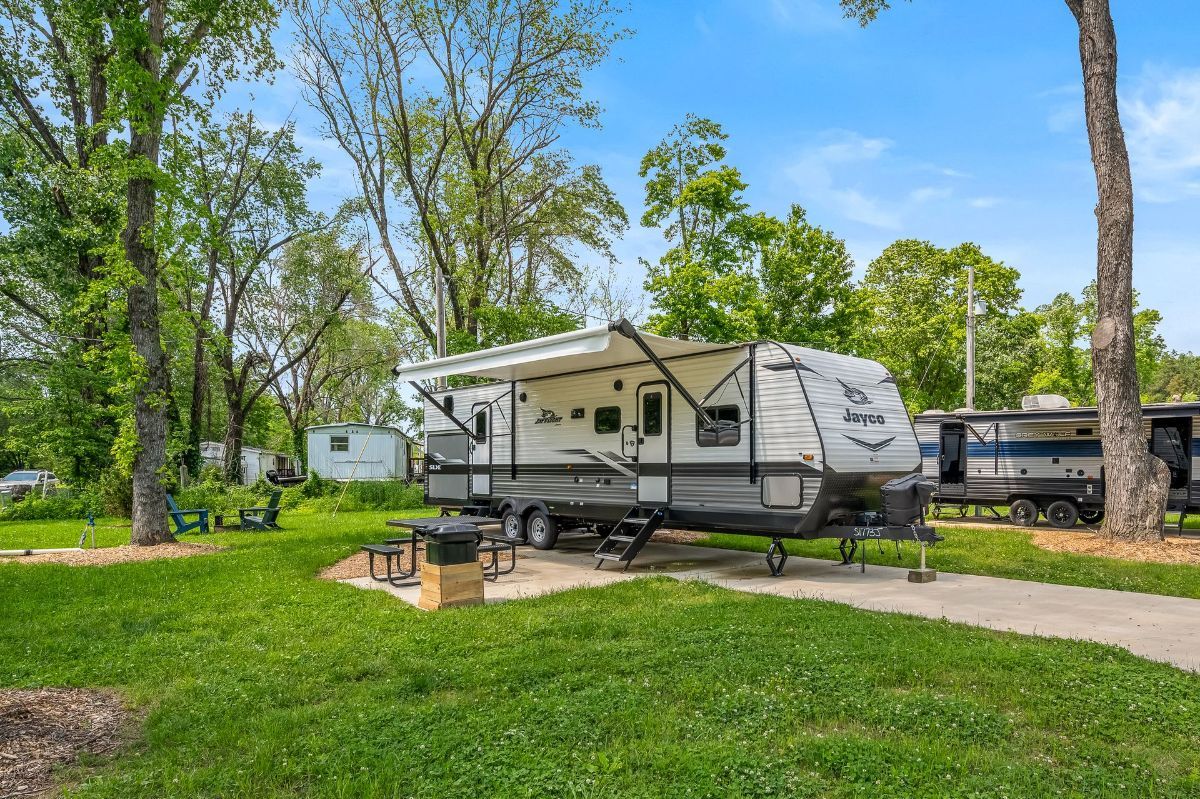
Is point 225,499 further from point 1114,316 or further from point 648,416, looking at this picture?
point 1114,316

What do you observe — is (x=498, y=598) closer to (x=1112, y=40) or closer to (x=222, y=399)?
(x=1112, y=40)

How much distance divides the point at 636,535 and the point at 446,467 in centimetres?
531

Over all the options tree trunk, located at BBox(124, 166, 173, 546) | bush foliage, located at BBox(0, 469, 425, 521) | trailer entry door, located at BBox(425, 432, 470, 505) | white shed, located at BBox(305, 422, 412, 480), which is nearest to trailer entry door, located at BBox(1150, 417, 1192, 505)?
trailer entry door, located at BBox(425, 432, 470, 505)

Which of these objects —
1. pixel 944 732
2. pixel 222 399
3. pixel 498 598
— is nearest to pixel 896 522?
pixel 498 598

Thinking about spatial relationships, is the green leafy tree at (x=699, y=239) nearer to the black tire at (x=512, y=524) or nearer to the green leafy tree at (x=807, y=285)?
the green leafy tree at (x=807, y=285)

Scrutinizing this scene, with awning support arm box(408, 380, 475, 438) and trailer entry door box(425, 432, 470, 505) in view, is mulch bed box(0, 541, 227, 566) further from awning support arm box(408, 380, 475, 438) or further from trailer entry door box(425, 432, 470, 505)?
awning support arm box(408, 380, 475, 438)

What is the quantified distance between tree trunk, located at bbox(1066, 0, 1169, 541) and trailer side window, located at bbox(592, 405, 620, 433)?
7.65 m

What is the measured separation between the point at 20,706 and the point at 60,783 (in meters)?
1.28

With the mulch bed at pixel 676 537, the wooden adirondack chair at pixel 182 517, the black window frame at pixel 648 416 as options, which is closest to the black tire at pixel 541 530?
the mulch bed at pixel 676 537

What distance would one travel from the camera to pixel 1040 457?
15805 mm

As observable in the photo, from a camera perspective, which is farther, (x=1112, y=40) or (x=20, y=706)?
(x=1112, y=40)

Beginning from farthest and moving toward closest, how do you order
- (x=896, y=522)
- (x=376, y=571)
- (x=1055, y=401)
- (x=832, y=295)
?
(x=832, y=295)
(x=1055, y=401)
(x=376, y=571)
(x=896, y=522)

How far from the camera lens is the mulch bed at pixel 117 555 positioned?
1073 centimetres

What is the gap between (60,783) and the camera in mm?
3514
